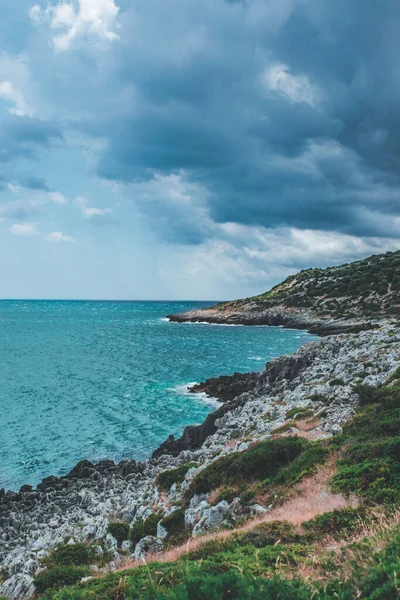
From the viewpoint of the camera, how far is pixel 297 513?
11.1 meters

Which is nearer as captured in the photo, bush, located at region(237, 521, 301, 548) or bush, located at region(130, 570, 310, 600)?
bush, located at region(130, 570, 310, 600)

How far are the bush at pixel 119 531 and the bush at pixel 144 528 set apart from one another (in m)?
0.26

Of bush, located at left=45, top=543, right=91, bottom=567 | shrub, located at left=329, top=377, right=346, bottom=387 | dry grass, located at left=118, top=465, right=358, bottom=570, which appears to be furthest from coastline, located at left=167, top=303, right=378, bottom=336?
bush, located at left=45, top=543, right=91, bottom=567

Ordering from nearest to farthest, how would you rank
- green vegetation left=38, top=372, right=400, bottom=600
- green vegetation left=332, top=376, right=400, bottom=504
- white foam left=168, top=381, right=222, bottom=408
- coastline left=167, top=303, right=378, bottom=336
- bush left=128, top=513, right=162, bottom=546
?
green vegetation left=38, top=372, right=400, bottom=600 < green vegetation left=332, top=376, right=400, bottom=504 < bush left=128, top=513, right=162, bottom=546 < white foam left=168, top=381, right=222, bottom=408 < coastline left=167, top=303, right=378, bottom=336

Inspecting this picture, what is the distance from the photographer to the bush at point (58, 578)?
36.1ft

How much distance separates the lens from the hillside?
10612 cm

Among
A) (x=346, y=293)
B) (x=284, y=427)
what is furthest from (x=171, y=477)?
(x=346, y=293)

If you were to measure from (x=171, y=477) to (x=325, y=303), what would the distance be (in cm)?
11533

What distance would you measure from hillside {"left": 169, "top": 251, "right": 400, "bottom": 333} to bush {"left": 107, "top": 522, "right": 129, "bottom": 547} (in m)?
83.8

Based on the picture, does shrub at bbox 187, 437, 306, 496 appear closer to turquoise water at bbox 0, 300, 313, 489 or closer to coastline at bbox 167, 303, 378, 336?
turquoise water at bbox 0, 300, 313, 489

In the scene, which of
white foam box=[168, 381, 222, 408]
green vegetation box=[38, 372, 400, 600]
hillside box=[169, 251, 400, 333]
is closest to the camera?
green vegetation box=[38, 372, 400, 600]

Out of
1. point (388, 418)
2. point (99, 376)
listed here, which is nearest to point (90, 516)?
point (388, 418)

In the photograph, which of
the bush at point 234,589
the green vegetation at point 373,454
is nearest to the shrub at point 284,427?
the green vegetation at point 373,454

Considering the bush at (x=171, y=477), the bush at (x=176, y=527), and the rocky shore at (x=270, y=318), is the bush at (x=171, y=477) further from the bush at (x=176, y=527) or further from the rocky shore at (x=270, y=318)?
the rocky shore at (x=270, y=318)
